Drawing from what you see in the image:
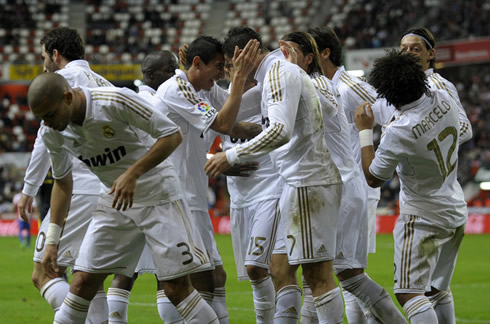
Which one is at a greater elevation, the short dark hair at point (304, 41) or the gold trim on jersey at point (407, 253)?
the short dark hair at point (304, 41)

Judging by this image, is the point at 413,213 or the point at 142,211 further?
the point at 413,213

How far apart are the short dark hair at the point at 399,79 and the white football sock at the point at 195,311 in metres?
2.02

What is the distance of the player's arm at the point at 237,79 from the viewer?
5.62m

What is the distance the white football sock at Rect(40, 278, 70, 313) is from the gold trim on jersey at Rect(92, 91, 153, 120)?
189cm

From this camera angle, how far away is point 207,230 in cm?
653

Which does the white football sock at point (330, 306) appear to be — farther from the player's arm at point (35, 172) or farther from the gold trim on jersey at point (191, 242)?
the player's arm at point (35, 172)

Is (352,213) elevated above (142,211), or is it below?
below

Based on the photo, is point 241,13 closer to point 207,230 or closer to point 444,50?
point 444,50

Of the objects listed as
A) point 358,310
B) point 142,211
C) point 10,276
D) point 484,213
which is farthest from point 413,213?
point 484,213

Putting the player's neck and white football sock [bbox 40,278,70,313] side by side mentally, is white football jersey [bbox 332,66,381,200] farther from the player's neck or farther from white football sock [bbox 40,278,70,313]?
the player's neck

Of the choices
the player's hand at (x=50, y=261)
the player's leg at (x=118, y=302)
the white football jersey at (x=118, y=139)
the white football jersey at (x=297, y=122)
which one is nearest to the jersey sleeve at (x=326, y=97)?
the white football jersey at (x=297, y=122)

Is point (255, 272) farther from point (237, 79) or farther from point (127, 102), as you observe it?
point (127, 102)

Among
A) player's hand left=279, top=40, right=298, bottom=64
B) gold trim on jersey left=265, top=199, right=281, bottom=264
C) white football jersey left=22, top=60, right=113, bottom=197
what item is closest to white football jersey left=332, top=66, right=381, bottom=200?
gold trim on jersey left=265, top=199, right=281, bottom=264

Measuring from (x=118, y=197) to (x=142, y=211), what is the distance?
0.99 ft
